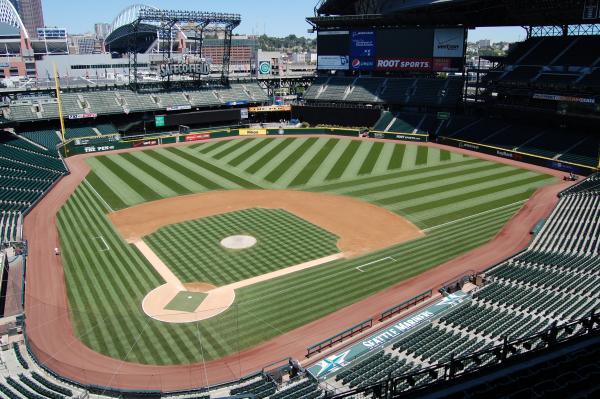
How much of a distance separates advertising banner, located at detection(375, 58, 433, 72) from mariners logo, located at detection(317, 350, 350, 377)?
2631 inches

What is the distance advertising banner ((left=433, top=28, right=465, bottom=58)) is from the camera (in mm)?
74125

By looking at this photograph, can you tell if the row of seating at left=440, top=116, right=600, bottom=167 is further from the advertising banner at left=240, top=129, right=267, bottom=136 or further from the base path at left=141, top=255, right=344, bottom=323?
the base path at left=141, top=255, right=344, bottom=323

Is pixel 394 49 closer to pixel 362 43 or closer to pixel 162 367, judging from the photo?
pixel 362 43

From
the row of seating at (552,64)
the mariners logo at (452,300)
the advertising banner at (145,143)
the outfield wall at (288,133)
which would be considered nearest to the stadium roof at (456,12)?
the row of seating at (552,64)

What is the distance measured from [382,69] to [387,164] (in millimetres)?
30250

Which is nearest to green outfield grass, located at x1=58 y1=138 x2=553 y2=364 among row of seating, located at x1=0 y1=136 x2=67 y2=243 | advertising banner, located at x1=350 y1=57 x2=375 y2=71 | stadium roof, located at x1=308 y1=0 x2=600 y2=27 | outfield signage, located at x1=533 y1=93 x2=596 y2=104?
row of seating, located at x1=0 y1=136 x2=67 y2=243

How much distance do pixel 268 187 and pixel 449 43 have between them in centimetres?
4507

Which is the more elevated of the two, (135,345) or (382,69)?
(382,69)

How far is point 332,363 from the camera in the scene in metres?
20.3

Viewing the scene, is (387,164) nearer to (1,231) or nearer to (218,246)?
(218,246)

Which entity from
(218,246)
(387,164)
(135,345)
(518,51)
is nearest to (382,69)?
(518,51)

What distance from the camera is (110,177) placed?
52.9 m

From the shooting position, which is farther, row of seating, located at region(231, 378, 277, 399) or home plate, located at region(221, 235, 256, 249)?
home plate, located at region(221, 235, 256, 249)

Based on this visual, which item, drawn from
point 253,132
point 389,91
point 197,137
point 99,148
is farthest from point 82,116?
point 389,91
